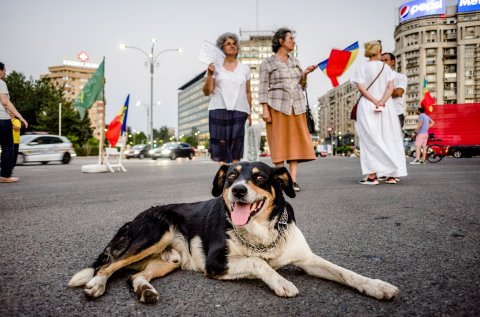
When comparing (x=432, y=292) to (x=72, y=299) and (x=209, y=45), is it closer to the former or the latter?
(x=72, y=299)

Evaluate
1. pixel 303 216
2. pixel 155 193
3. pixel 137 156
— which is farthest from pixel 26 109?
pixel 303 216

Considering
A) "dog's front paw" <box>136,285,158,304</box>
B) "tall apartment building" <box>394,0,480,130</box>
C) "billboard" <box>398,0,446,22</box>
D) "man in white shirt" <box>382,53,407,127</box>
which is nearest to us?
"dog's front paw" <box>136,285,158,304</box>

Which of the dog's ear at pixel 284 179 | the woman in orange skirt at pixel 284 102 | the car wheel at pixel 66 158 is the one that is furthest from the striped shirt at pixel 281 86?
the car wheel at pixel 66 158

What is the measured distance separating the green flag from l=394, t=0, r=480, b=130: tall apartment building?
86310 millimetres

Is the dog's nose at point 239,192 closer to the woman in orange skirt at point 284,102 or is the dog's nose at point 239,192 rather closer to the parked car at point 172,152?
the woman in orange skirt at point 284,102

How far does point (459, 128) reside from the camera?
1034 inches

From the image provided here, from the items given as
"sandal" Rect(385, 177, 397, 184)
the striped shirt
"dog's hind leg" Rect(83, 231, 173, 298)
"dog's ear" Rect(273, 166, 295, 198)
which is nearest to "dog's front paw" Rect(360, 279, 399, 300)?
"dog's ear" Rect(273, 166, 295, 198)

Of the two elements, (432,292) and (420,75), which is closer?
(432,292)

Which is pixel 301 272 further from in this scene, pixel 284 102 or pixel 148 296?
pixel 284 102

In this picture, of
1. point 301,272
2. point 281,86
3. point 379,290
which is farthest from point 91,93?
Answer: point 379,290

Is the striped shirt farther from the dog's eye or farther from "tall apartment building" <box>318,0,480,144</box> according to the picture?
"tall apartment building" <box>318,0,480,144</box>

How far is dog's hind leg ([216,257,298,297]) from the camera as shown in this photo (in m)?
2.04

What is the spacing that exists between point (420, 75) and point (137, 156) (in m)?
73.1

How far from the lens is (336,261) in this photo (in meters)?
2.63
